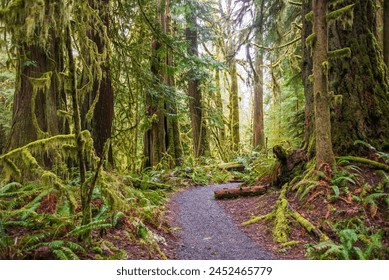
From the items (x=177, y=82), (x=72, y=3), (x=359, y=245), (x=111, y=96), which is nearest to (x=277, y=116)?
(x=177, y=82)

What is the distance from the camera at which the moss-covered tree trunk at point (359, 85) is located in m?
5.78

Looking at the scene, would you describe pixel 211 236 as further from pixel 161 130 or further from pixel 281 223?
pixel 161 130

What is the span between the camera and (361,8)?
20.1 ft

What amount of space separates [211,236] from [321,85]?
11.0ft

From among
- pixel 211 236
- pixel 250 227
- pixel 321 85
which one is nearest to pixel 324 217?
pixel 250 227

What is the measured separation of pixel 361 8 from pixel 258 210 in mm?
4742

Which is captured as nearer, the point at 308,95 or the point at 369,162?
the point at 369,162

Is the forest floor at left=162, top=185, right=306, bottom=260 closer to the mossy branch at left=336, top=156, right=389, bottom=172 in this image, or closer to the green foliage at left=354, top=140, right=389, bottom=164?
the mossy branch at left=336, top=156, right=389, bottom=172

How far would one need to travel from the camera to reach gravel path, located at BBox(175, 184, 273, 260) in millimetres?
3896

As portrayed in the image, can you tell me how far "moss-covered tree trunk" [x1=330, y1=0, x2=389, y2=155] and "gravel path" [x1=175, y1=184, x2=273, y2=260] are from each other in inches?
108

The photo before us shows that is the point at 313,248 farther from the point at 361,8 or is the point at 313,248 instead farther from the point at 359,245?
the point at 361,8

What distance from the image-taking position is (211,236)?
463 centimetres

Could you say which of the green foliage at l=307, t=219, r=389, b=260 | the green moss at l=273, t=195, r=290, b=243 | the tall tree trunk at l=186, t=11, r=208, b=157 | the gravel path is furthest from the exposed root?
the tall tree trunk at l=186, t=11, r=208, b=157

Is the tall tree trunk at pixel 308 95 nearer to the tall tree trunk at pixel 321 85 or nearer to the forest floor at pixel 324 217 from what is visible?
the tall tree trunk at pixel 321 85
